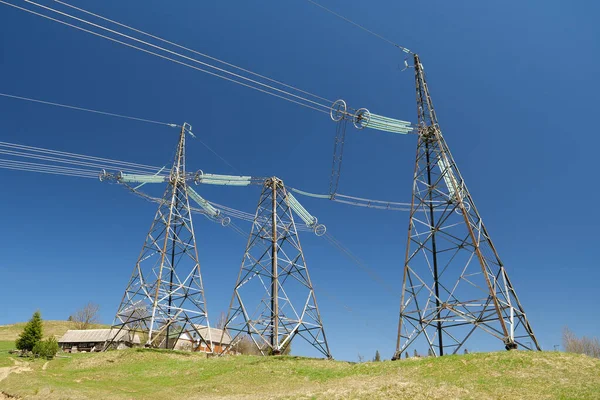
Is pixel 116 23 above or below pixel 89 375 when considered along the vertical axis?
above

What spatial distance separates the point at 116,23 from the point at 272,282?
2262 cm

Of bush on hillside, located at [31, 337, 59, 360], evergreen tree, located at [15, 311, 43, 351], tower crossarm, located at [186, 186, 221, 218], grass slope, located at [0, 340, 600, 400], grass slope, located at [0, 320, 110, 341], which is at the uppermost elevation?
tower crossarm, located at [186, 186, 221, 218]

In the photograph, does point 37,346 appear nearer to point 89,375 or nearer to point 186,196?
point 89,375

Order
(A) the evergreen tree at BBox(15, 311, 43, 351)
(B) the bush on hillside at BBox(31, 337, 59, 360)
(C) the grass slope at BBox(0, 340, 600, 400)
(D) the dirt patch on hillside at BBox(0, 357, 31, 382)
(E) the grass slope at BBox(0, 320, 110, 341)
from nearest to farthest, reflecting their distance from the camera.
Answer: (C) the grass slope at BBox(0, 340, 600, 400) → (D) the dirt patch on hillside at BBox(0, 357, 31, 382) → (B) the bush on hillside at BBox(31, 337, 59, 360) → (A) the evergreen tree at BBox(15, 311, 43, 351) → (E) the grass slope at BBox(0, 320, 110, 341)

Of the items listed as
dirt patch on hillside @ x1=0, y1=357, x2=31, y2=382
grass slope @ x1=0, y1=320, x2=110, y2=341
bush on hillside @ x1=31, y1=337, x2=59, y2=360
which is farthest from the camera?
grass slope @ x1=0, y1=320, x2=110, y2=341

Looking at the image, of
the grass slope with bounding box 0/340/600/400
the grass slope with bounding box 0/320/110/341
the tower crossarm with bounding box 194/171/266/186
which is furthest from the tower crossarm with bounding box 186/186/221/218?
the grass slope with bounding box 0/320/110/341

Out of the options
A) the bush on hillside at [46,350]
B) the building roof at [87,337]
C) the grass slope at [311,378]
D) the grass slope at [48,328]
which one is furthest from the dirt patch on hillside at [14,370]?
the grass slope at [48,328]

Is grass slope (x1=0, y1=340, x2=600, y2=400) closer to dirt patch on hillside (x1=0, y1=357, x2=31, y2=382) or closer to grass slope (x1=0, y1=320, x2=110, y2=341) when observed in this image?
dirt patch on hillside (x1=0, y1=357, x2=31, y2=382)

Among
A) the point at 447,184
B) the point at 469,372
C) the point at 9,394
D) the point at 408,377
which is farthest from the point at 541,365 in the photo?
the point at 9,394

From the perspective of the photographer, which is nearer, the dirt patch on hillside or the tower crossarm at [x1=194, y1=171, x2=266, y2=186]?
the dirt patch on hillside

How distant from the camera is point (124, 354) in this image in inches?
1188

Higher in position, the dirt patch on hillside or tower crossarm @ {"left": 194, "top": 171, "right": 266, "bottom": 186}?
tower crossarm @ {"left": 194, "top": 171, "right": 266, "bottom": 186}

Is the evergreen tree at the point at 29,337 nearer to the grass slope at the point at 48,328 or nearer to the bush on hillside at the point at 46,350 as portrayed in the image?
the bush on hillside at the point at 46,350

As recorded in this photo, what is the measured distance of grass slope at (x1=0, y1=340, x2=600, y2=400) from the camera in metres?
14.0
